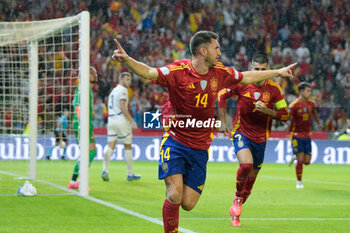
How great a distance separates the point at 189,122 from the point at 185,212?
2839 millimetres

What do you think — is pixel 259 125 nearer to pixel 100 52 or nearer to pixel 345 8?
pixel 100 52

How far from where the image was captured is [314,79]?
23.1 meters

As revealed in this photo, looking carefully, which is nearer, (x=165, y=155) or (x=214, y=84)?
(x=165, y=155)

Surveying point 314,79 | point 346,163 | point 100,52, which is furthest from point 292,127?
point 100,52

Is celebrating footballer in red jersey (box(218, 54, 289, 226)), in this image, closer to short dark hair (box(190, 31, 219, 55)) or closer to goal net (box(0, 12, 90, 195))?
short dark hair (box(190, 31, 219, 55))

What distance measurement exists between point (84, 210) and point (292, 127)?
6.08m

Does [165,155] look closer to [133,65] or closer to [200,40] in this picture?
[133,65]

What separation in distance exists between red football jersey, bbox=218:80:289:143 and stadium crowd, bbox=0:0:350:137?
14.0m

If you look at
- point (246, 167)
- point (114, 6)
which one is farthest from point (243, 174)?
point (114, 6)

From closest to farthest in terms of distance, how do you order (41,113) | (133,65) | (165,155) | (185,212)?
(133,65) → (165,155) → (185,212) → (41,113)

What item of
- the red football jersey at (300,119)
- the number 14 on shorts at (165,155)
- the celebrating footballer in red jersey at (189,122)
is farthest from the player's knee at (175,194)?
the red football jersey at (300,119)

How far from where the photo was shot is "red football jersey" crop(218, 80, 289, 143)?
26.2ft

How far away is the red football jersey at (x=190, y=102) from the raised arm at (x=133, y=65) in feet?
0.93

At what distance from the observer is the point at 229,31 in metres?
24.9
